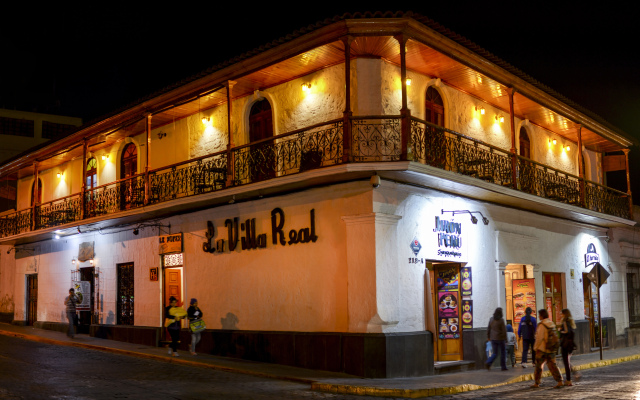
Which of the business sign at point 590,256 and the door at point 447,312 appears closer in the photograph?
the door at point 447,312

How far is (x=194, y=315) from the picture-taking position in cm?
1689

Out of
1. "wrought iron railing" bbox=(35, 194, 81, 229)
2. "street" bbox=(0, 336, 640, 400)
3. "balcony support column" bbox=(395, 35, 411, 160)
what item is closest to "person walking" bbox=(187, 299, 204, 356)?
"street" bbox=(0, 336, 640, 400)

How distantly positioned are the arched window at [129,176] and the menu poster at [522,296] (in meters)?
11.4

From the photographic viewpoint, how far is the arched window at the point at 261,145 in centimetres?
1597

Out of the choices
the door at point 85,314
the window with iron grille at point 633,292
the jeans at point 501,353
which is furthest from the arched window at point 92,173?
the window with iron grille at point 633,292

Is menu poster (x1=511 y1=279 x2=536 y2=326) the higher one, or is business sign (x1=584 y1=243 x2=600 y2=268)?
business sign (x1=584 y1=243 x2=600 y2=268)

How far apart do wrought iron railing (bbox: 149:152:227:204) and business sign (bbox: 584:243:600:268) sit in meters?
13.4

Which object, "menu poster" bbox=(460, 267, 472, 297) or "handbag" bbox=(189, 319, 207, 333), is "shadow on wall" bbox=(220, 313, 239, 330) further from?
"menu poster" bbox=(460, 267, 472, 297)

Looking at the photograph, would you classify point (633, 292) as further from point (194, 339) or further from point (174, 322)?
point (174, 322)

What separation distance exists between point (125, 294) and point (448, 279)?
409 inches

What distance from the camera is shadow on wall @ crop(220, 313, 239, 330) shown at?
55.9ft

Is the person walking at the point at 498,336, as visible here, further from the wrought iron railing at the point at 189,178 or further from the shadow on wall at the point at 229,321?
the wrought iron railing at the point at 189,178

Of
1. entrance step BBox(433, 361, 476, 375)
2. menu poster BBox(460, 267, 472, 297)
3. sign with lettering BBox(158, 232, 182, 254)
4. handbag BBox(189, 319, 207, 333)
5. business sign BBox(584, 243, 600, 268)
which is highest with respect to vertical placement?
sign with lettering BBox(158, 232, 182, 254)

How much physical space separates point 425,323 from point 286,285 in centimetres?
339
